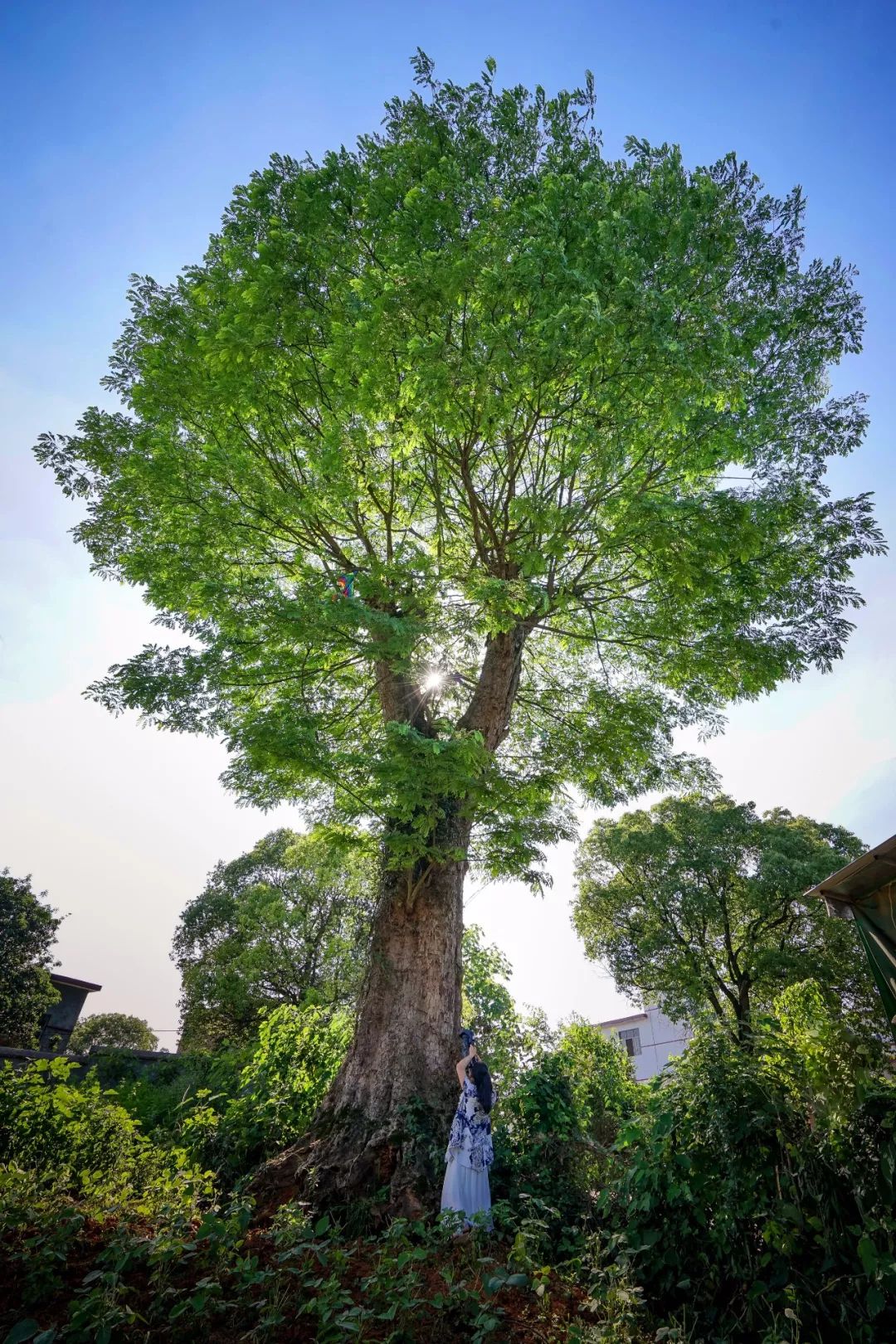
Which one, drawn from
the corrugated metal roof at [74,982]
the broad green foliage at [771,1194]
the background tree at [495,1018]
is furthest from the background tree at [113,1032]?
the broad green foliage at [771,1194]

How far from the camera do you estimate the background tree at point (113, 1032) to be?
29594mm

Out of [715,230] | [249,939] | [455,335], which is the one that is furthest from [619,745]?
[249,939]

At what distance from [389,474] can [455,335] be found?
5.93 feet

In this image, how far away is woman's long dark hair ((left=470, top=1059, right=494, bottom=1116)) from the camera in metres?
4.92

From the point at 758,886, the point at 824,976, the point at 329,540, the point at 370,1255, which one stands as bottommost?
the point at 370,1255

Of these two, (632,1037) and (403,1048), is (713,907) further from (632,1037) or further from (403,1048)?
(632,1037)

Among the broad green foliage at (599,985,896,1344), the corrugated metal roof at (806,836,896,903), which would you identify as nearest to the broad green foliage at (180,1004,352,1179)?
the broad green foliage at (599,985,896,1344)

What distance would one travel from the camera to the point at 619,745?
23.0 feet

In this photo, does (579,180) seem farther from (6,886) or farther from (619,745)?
(6,886)

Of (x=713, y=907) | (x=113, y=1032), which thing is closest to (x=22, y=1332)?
(x=713, y=907)

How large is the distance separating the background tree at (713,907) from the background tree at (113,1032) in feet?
84.6

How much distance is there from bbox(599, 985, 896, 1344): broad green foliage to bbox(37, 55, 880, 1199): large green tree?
2.39 m

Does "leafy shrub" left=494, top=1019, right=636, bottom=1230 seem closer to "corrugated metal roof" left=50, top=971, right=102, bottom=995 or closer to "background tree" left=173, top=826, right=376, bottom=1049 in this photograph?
"background tree" left=173, top=826, right=376, bottom=1049

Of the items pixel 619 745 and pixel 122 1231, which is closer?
pixel 122 1231
